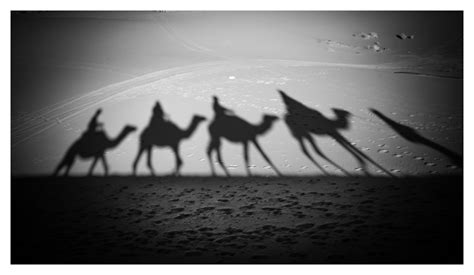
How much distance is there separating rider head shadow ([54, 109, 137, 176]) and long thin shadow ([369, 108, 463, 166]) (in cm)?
585

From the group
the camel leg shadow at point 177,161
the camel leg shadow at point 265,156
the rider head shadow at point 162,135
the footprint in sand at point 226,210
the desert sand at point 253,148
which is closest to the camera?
the desert sand at point 253,148

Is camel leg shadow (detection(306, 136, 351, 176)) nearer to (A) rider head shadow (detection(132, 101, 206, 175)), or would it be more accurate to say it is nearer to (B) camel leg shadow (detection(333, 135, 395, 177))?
(B) camel leg shadow (detection(333, 135, 395, 177))

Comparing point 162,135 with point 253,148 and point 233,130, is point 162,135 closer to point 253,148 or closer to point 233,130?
point 233,130

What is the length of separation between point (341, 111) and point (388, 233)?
189 inches

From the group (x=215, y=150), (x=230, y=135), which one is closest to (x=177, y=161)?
(x=215, y=150)

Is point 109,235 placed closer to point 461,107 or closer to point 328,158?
point 328,158

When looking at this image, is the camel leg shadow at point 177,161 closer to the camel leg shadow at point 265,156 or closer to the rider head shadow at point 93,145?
the rider head shadow at point 93,145

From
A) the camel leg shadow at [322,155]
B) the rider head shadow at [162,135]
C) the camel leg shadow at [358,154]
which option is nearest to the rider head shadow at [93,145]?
the rider head shadow at [162,135]

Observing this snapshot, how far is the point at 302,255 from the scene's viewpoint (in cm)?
387

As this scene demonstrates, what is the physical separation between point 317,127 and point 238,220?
150 inches

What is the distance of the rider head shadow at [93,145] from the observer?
6.86 meters

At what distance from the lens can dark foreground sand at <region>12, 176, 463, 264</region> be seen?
155 inches

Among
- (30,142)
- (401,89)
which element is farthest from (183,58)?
(401,89)

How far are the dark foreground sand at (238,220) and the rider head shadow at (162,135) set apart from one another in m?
0.88
